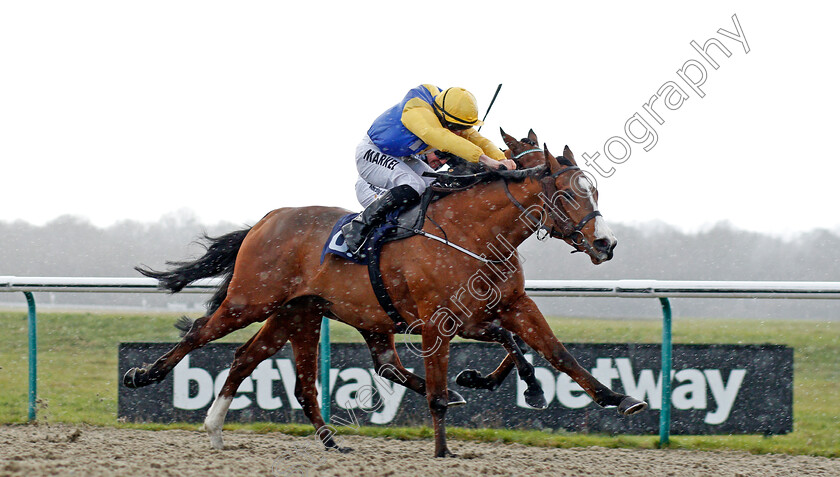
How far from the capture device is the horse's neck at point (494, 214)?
14.8ft

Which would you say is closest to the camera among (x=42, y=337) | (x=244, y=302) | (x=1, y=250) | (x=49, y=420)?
(x=244, y=302)

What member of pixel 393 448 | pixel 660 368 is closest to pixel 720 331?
pixel 660 368

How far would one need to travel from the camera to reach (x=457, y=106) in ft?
15.4

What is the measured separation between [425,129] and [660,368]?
2.45 meters

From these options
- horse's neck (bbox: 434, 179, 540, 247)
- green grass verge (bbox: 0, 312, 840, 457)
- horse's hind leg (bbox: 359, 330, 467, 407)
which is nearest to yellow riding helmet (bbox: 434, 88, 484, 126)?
horse's neck (bbox: 434, 179, 540, 247)

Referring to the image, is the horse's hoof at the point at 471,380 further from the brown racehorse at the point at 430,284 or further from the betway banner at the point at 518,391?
the betway banner at the point at 518,391

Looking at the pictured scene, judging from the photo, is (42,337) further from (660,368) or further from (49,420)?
(660,368)

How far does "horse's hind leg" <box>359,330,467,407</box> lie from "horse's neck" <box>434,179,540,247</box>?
100 cm

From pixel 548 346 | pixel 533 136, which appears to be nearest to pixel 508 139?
pixel 533 136

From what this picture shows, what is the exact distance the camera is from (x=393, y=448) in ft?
17.0

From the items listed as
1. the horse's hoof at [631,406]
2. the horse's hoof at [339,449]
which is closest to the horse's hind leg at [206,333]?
the horse's hoof at [339,449]

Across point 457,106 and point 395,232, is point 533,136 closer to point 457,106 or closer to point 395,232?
point 457,106

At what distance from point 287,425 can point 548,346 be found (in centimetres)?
240

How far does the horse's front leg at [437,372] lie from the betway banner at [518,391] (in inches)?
52.2
